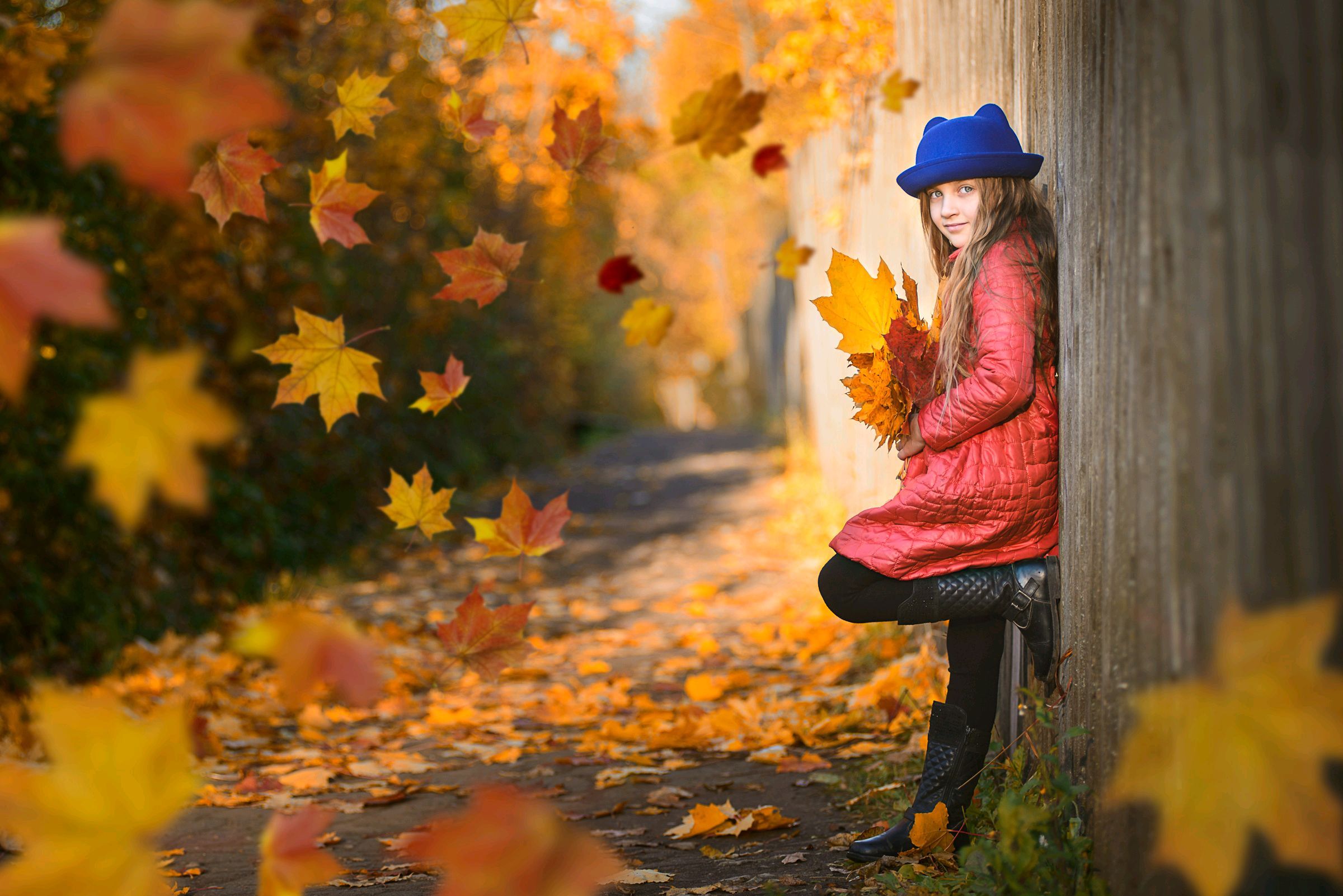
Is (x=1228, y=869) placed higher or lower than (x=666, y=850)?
higher

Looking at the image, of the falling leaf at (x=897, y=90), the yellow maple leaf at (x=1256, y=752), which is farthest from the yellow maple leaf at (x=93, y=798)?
the falling leaf at (x=897, y=90)

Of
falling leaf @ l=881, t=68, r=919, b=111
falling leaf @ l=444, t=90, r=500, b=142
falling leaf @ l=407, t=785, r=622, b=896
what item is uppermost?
falling leaf @ l=881, t=68, r=919, b=111

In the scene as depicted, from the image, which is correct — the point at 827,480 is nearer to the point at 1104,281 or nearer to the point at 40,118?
the point at 40,118

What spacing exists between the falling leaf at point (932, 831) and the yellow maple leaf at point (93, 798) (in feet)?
4.77

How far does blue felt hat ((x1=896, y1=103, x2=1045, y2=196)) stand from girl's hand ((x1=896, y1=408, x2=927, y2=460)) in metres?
0.51

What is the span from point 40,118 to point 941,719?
12.0ft

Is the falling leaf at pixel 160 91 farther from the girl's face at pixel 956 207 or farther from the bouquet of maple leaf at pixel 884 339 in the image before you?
the girl's face at pixel 956 207

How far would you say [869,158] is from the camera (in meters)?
5.45

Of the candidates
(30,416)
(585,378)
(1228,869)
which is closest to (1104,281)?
(1228,869)

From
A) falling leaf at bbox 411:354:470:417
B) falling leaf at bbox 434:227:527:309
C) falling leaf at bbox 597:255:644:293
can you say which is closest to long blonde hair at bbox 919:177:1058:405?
falling leaf at bbox 597:255:644:293

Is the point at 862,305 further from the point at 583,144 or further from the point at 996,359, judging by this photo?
the point at 583,144

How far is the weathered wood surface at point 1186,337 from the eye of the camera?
4.30 ft

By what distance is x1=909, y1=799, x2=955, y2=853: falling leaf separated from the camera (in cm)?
224

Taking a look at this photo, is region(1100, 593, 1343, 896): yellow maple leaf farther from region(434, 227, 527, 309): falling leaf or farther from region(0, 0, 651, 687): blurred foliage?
region(0, 0, 651, 687): blurred foliage
